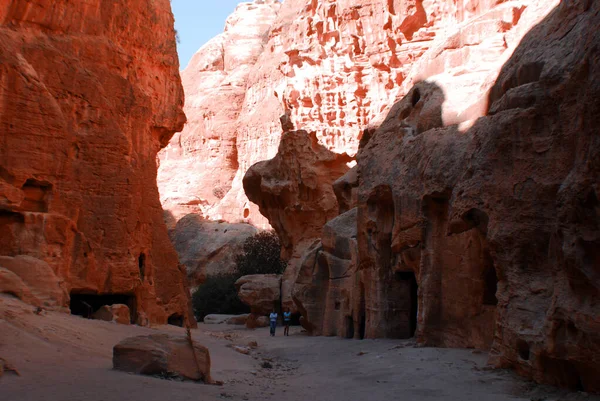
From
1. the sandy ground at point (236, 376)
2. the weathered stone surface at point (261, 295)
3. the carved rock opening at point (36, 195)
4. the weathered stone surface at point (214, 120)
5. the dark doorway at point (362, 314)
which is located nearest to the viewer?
the sandy ground at point (236, 376)

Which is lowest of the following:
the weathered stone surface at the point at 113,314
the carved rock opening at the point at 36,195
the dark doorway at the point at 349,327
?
the dark doorway at the point at 349,327

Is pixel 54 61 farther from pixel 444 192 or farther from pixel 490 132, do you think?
pixel 490 132

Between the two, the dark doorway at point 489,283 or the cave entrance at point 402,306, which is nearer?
the dark doorway at point 489,283

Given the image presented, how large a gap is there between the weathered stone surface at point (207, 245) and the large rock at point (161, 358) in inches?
1253

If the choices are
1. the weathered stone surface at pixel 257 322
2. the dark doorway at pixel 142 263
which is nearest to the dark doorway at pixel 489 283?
the dark doorway at pixel 142 263

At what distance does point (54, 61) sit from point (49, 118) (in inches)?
76.7

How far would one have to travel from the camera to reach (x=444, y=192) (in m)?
11.5

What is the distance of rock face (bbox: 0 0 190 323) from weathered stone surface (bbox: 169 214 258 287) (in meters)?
20.1

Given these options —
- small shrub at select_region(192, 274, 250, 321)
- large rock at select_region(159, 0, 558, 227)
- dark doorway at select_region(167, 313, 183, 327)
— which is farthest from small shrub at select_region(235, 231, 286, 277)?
dark doorway at select_region(167, 313, 183, 327)

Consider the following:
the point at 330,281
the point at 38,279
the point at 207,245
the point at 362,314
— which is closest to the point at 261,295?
the point at 330,281

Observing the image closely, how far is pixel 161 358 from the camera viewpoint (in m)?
7.15

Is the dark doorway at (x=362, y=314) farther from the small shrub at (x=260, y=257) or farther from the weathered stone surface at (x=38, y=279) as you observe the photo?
the small shrub at (x=260, y=257)

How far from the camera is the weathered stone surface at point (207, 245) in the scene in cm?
4059

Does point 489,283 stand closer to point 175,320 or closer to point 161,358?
point 161,358
